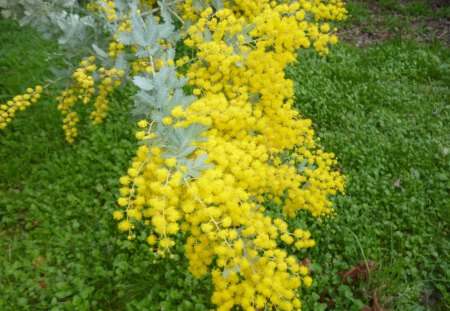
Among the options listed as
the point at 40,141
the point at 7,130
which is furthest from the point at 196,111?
the point at 7,130

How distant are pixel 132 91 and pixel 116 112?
0.36 m

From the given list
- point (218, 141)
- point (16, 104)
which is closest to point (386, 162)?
point (218, 141)

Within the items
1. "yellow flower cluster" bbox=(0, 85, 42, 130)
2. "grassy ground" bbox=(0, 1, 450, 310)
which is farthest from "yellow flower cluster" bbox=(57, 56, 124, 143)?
"grassy ground" bbox=(0, 1, 450, 310)

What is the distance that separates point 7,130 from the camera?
4.06m

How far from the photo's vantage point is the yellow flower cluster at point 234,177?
146cm

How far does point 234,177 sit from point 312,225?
6.68ft

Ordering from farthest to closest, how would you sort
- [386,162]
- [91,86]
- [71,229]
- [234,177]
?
1. [386,162]
2. [71,229]
3. [91,86]
4. [234,177]

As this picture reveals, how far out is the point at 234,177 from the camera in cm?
166

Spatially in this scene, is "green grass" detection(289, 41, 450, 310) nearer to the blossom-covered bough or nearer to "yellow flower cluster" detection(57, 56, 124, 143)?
the blossom-covered bough

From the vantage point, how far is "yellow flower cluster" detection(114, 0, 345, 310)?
1464 millimetres

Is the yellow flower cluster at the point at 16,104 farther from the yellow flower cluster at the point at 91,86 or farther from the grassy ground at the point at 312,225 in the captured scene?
the grassy ground at the point at 312,225

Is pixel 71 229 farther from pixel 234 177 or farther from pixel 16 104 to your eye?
pixel 234 177

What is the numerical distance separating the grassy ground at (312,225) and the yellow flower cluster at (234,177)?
4.13 ft

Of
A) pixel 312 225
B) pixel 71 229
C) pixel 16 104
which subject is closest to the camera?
pixel 16 104
